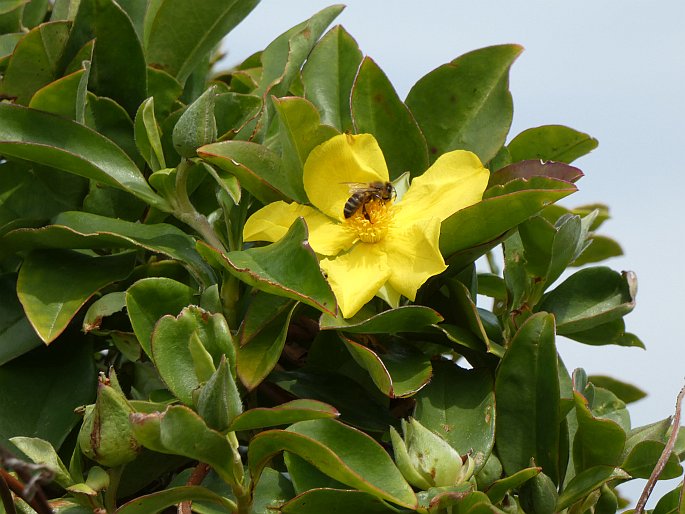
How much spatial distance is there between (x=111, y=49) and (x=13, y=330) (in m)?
0.39

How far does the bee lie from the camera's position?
3.53 ft

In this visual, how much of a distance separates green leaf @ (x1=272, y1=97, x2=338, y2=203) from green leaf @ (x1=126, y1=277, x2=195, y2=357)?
0.58 ft

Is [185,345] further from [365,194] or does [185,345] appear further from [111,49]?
[111,49]

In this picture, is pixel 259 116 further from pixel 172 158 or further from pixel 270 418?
pixel 270 418

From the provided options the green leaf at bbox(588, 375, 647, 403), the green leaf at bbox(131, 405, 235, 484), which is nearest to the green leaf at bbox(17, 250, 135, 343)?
the green leaf at bbox(131, 405, 235, 484)

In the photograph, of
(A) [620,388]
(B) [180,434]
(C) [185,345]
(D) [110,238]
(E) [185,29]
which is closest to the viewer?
(B) [180,434]

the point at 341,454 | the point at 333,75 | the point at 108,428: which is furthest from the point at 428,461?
the point at 333,75

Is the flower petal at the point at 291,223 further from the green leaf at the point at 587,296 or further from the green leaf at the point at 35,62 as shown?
the green leaf at the point at 35,62

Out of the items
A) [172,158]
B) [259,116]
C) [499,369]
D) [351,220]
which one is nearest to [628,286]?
[499,369]

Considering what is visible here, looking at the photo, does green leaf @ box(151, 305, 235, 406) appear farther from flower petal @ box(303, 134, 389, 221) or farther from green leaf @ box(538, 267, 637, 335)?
green leaf @ box(538, 267, 637, 335)

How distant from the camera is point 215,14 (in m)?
1.30

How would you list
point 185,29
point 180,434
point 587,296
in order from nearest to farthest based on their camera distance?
point 180,434, point 587,296, point 185,29

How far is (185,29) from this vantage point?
4.32 feet

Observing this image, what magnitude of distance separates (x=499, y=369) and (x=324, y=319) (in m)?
0.21
